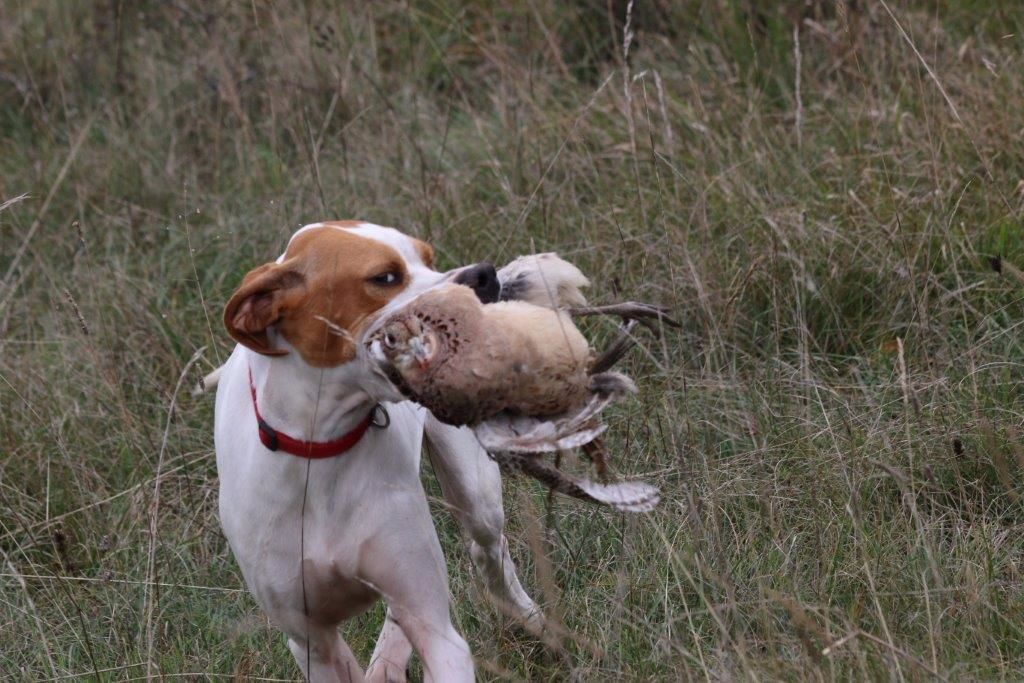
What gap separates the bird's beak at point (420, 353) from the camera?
2.75 m

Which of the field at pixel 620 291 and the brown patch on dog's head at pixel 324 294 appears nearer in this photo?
the brown patch on dog's head at pixel 324 294

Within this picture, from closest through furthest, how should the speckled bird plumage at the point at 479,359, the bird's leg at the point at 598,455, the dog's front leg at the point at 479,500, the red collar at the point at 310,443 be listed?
the speckled bird plumage at the point at 479,359 → the bird's leg at the point at 598,455 → the red collar at the point at 310,443 → the dog's front leg at the point at 479,500

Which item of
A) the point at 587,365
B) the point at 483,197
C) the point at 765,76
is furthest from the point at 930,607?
the point at 765,76

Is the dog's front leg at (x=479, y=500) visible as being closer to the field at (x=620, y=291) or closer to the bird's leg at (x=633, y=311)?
the field at (x=620, y=291)

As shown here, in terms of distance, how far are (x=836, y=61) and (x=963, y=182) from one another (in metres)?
1.27

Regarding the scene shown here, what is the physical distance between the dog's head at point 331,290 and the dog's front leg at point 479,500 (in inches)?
26.0

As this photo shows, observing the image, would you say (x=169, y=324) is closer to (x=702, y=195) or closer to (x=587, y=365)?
(x=702, y=195)

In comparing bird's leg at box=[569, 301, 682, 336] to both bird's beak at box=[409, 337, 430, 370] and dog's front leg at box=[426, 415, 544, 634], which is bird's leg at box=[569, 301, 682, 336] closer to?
bird's beak at box=[409, 337, 430, 370]

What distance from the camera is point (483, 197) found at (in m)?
5.64

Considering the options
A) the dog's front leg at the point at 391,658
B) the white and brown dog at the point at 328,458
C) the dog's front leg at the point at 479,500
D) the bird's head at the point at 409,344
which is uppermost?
the bird's head at the point at 409,344

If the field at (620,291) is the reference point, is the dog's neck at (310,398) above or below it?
above

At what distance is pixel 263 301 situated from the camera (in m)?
3.01

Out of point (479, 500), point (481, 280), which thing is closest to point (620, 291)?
point (479, 500)

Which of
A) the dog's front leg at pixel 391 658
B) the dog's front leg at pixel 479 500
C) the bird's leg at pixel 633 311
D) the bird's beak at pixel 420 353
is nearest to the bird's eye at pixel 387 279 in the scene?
the bird's beak at pixel 420 353
